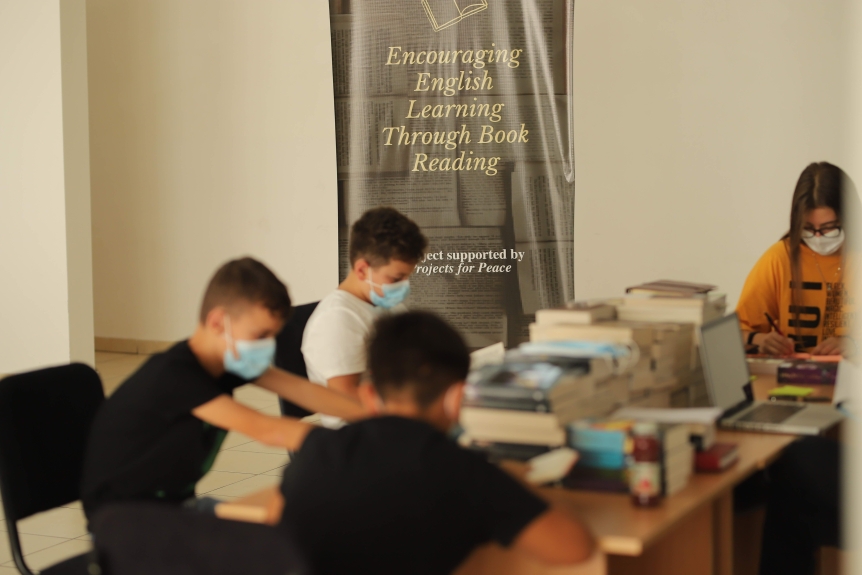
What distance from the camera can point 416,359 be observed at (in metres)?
1.58

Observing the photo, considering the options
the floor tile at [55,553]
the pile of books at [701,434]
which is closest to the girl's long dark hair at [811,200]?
the pile of books at [701,434]

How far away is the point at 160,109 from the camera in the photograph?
683 centimetres

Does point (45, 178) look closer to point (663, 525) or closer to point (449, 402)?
point (449, 402)

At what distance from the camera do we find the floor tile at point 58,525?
11.5 feet

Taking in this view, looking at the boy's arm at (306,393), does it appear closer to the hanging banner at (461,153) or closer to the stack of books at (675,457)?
the stack of books at (675,457)

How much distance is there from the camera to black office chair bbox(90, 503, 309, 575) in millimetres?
1270

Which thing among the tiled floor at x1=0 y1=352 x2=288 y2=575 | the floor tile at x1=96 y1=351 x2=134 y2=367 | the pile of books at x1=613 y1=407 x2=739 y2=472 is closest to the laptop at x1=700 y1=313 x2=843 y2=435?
the pile of books at x1=613 y1=407 x2=739 y2=472

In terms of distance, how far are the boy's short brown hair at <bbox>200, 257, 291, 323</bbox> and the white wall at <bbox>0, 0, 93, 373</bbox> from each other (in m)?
3.91

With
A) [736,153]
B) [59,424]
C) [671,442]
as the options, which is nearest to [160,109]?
[736,153]

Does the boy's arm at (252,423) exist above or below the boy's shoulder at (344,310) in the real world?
below

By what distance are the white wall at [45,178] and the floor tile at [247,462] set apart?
1.79 metres

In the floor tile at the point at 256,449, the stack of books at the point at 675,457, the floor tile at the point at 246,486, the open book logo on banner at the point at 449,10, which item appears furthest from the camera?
the open book logo on banner at the point at 449,10

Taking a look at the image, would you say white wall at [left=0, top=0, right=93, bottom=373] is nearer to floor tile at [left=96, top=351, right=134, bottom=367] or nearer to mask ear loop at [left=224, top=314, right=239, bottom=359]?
floor tile at [left=96, top=351, right=134, bottom=367]

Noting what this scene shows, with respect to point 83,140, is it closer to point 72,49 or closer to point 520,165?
point 72,49
